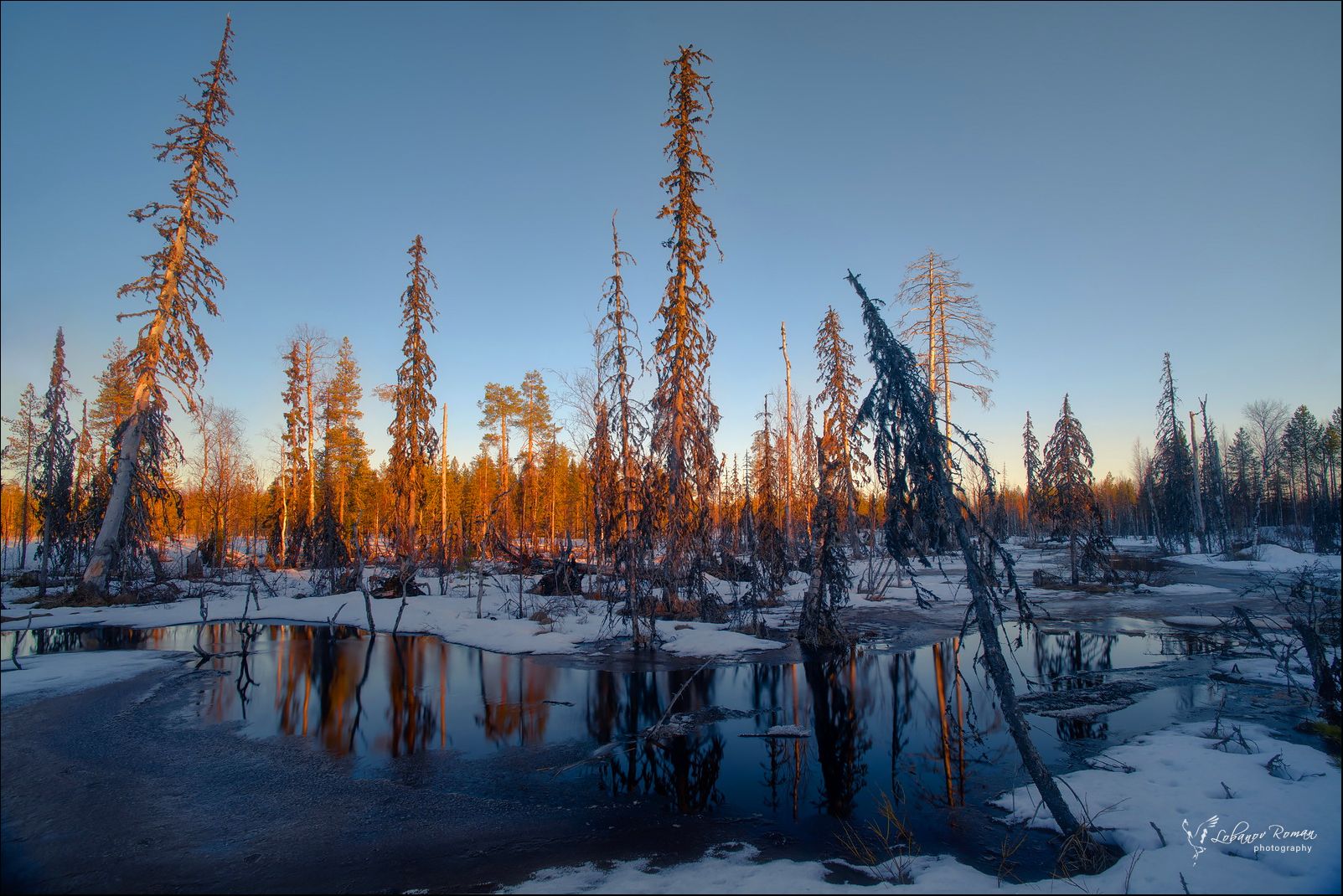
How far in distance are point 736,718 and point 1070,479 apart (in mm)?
25687

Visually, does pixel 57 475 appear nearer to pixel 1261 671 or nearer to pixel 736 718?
pixel 736 718

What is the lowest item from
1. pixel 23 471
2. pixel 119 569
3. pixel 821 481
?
pixel 119 569

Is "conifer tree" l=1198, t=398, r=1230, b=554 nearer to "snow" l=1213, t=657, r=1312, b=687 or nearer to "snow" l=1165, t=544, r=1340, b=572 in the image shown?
"snow" l=1165, t=544, r=1340, b=572

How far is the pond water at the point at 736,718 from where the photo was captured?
340 inches

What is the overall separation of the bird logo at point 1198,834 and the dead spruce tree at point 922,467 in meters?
1.05

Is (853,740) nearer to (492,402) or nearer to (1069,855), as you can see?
(1069,855)

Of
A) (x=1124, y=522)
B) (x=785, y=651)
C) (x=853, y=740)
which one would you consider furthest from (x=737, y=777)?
(x=1124, y=522)

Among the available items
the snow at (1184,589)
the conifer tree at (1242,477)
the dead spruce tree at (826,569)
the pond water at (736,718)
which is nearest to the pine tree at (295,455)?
the pond water at (736,718)

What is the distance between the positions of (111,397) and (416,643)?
32.9 meters

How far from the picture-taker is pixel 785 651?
17.7 meters

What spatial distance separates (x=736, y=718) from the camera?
40.5ft
